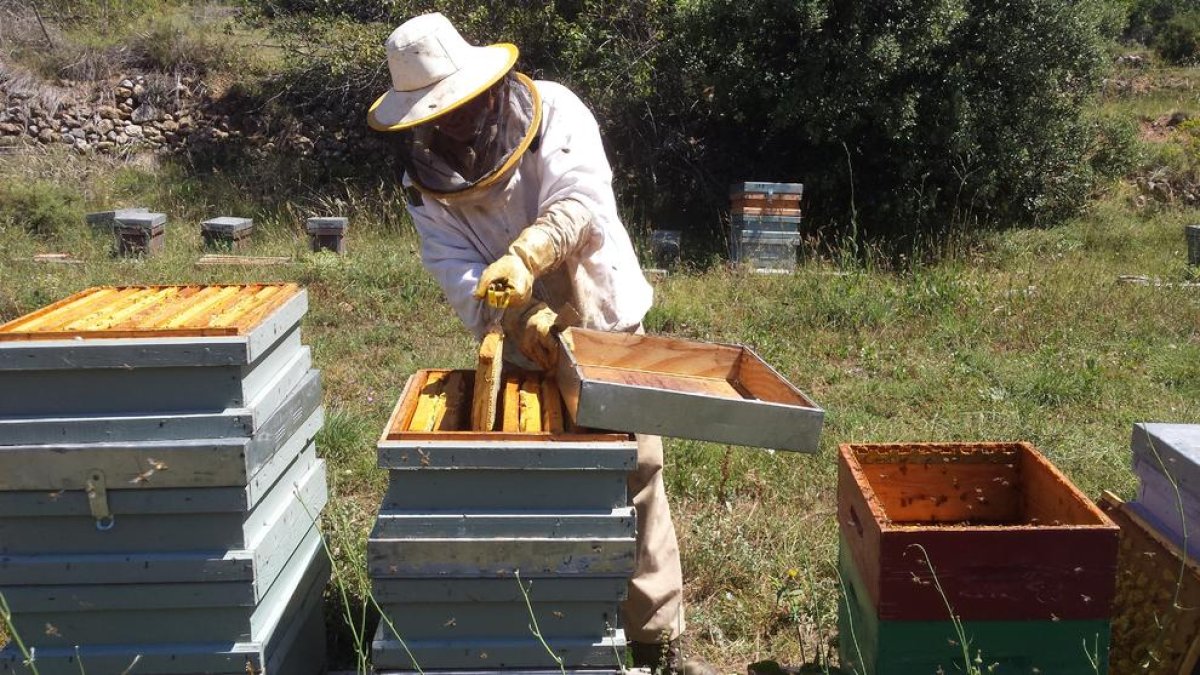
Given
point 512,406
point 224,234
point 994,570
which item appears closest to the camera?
point 994,570

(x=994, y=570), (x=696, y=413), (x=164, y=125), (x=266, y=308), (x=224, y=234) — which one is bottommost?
(x=224, y=234)

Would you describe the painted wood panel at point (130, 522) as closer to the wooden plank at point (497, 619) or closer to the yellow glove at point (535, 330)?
the wooden plank at point (497, 619)

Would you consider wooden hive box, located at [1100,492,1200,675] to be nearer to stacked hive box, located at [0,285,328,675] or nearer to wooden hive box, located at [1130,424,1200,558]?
wooden hive box, located at [1130,424,1200,558]

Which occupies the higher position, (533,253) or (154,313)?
(533,253)

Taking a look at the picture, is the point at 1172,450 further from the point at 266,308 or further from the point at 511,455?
the point at 266,308

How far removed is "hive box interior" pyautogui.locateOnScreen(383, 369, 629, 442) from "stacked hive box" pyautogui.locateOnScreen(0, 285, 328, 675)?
28 cm

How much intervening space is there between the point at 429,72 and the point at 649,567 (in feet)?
4.73

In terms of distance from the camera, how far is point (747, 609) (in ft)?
10.4

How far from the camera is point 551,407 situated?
235cm

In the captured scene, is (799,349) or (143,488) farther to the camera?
(799,349)

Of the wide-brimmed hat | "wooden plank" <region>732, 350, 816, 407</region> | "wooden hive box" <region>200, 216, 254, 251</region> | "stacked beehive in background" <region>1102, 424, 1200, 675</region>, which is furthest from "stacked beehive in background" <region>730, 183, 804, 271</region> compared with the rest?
"stacked beehive in background" <region>1102, 424, 1200, 675</region>

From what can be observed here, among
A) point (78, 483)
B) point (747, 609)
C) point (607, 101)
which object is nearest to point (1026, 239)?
point (607, 101)

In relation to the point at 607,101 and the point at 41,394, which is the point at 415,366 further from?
the point at 607,101

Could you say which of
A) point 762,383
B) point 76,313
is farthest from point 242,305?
point 762,383
